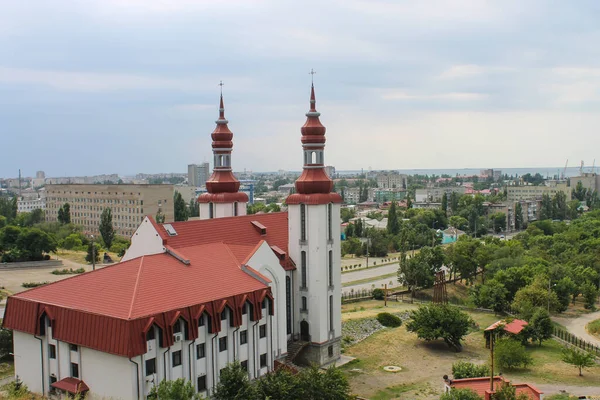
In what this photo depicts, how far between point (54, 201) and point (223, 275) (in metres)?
106

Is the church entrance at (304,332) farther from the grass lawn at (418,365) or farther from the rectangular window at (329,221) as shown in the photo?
the rectangular window at (329,221)

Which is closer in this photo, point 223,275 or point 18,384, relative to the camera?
point 18,384

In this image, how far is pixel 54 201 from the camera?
128 m

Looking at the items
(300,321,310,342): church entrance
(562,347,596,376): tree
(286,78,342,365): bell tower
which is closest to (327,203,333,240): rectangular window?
(286,78,342,365): bell tower

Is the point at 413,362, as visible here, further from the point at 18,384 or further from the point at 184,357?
the point at 18,384

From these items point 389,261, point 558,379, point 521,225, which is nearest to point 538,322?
point 558,379

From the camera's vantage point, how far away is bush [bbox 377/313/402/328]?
51.6 metres

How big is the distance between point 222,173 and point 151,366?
2233 cm

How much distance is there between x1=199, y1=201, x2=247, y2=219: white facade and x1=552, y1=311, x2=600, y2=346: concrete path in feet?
Result: 103

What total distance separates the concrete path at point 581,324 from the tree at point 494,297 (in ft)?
17.5

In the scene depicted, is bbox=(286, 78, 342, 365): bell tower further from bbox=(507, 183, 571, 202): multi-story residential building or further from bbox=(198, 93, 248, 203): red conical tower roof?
bbox=(507, 183, 571, 202): multi-story residential building

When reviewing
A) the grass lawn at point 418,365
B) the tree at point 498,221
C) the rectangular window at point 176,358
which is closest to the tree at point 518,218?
the tree at point 498,221

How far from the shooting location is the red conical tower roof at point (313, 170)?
135 feet

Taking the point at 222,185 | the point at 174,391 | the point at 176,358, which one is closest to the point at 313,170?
the point at 222,185
